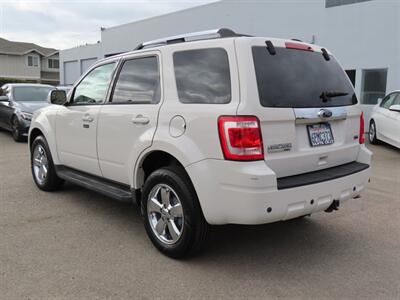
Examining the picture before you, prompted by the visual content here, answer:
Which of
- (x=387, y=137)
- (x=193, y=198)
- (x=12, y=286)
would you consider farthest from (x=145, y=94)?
(x=387, y=137)

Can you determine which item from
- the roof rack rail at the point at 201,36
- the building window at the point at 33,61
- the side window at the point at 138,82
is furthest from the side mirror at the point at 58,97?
the building window at the point at 33,61

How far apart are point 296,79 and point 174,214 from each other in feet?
5.17

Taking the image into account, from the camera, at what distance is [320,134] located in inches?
145

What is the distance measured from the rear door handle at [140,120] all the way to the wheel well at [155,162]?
0.30m

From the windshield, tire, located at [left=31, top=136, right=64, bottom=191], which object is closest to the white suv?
tire, located at [left=31, top=136, right=64, bottom=191]

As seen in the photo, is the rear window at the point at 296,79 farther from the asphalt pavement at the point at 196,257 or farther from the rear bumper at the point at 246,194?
the asphalt pavement at the point at 196,257

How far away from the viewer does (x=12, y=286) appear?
3.22 m

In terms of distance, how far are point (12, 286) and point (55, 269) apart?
375 mm

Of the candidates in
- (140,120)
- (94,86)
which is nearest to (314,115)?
(140,120)

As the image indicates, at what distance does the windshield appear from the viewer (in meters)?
11.9

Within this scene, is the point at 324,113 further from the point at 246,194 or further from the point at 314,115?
the point at 246,194

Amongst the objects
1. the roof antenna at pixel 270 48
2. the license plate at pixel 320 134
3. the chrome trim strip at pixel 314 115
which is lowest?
the license plate at pixel 320 134

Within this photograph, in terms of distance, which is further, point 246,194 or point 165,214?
point 165,214

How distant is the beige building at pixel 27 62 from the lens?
50750mm
